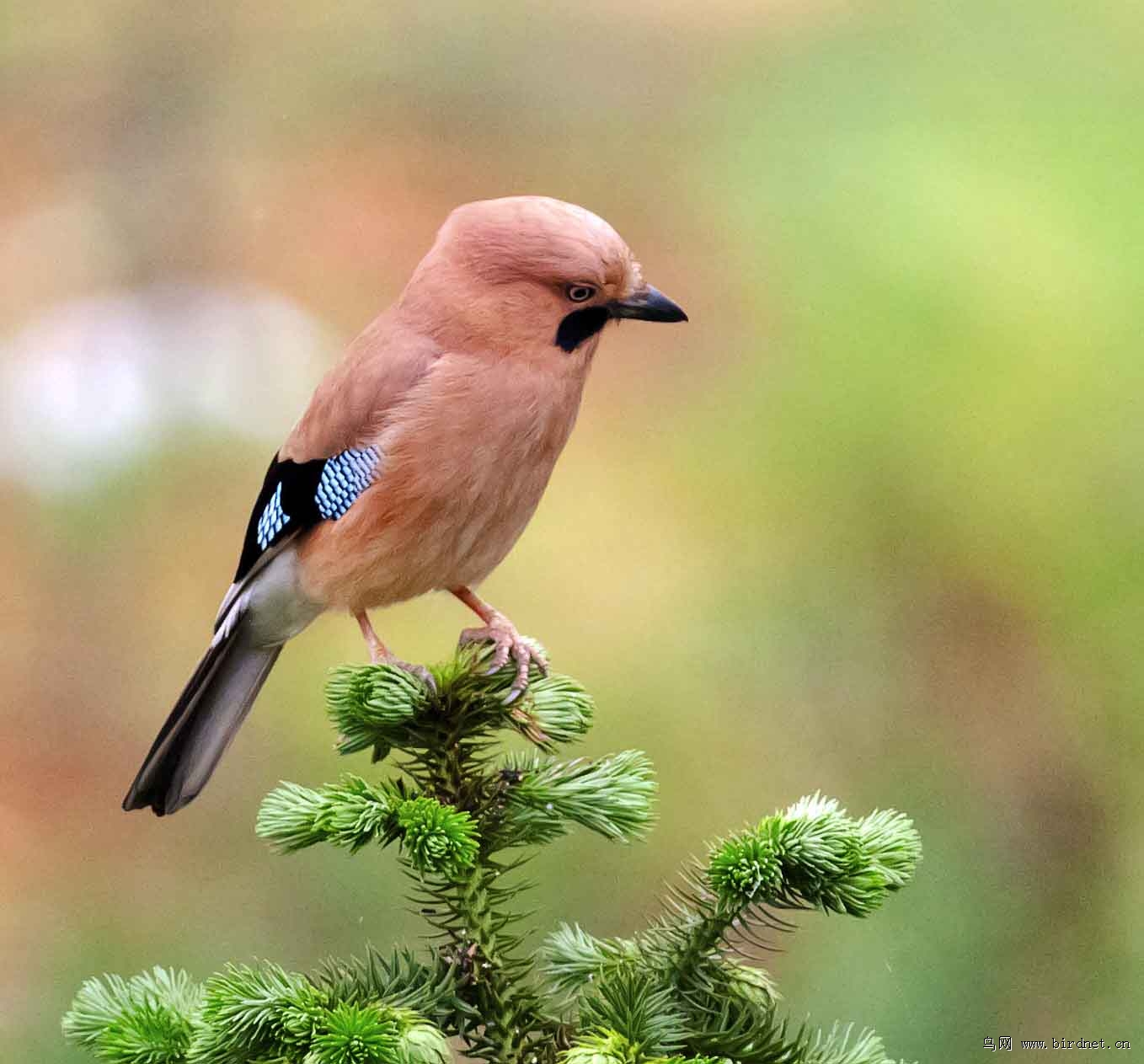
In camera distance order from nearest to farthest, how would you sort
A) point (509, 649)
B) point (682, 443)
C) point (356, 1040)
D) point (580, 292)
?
point (356, 1040) < point (509, 649) < point (580, 292) < point (682, 443)

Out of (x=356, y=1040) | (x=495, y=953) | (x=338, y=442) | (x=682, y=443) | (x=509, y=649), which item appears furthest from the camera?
(x=682, y=443)

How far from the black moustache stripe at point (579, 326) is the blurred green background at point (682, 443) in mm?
728

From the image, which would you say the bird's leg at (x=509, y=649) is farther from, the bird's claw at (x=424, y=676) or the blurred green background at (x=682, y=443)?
the blurred green background at (x=682, y=443)

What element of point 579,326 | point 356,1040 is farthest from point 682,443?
point 356,1040

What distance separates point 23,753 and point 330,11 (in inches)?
48.6

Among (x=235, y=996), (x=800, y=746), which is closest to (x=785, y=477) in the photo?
(x=800, y=746)

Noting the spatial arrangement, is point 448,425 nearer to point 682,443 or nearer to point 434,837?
point 434,837

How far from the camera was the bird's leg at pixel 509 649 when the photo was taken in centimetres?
121

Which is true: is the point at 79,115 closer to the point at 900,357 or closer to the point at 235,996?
the point at 900,357

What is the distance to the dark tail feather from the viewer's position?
1.54 m

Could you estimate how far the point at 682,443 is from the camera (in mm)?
2180

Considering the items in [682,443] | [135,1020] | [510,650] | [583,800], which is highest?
[682,443]

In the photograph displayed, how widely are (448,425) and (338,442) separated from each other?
0.50 ft

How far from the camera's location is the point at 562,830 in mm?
1132
